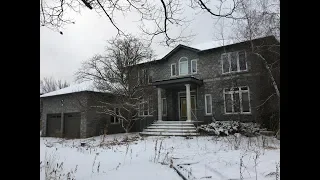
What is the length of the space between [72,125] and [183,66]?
9.47 metres

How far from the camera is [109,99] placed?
53.8 ft

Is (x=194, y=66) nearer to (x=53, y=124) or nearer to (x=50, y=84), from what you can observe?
(x=53, y=124)

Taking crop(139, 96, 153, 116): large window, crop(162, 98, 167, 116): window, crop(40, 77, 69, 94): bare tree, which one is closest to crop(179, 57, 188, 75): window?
crop(162, 98, 167, 116): window

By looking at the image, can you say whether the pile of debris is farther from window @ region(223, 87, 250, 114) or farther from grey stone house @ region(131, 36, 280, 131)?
window @ region(223, 87, 250, 114)

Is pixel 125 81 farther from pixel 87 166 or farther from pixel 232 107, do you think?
pixel 87 166

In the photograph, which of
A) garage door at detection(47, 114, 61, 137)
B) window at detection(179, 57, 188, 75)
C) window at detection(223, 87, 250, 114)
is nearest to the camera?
window at detection(223, 87, 250, 114)

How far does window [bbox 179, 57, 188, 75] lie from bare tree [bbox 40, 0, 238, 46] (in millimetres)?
11888

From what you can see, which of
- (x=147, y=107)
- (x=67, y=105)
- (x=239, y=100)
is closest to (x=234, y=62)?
(x=239, y=100)

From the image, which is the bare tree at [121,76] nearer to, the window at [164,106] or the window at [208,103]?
the window at [164,106]

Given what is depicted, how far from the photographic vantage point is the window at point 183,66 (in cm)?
1694

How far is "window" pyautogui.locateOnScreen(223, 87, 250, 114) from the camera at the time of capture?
13.8 meters

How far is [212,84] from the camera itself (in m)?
15.5

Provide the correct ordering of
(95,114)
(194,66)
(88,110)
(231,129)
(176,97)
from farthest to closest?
(176,97) → (194,66) → (95,114) → (88,110) → (231,129)
